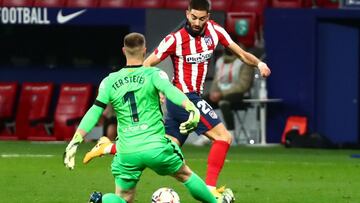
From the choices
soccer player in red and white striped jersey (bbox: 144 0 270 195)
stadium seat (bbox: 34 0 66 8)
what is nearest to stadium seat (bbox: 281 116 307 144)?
stadium seat (bbox: 34 0 66 8)

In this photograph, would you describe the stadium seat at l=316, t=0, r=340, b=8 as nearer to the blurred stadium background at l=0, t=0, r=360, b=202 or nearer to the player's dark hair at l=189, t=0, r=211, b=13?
the blurred stadium background at l=0, t=0, r=360, b=202

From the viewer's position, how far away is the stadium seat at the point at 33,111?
2425 cm

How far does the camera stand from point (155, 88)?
9.98m

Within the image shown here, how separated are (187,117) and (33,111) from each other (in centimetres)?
1251

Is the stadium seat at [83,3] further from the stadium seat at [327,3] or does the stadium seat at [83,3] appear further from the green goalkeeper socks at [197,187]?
the green goalkeeper socks at [197,187]

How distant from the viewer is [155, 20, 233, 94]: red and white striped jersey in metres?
12.5

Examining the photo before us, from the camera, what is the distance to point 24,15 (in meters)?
23.4

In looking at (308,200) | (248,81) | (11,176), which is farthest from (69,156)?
(248,81)

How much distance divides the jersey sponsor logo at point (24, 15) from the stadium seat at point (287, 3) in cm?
414

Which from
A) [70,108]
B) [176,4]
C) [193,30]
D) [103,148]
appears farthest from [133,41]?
[176,4]

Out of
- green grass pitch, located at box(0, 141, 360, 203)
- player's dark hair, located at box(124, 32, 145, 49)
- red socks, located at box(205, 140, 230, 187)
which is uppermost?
player's dark hair, located at box(124, 32, 145, 49)

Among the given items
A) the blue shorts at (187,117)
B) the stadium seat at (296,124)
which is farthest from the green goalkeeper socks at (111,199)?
the stadium seat at (296,124)

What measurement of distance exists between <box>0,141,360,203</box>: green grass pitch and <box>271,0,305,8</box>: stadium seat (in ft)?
11.6

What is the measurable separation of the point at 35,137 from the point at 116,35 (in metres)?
2.84
